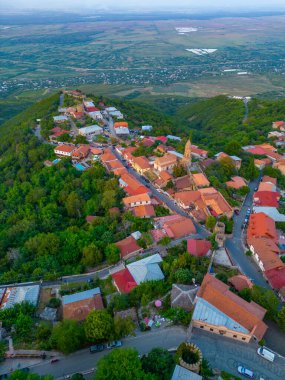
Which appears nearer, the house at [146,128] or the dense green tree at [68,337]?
the dense green tree at [68,337]

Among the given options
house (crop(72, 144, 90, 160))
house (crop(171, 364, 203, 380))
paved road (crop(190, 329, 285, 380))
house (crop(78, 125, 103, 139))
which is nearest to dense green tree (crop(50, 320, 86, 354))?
house (crop(171, 364, 203, 380))

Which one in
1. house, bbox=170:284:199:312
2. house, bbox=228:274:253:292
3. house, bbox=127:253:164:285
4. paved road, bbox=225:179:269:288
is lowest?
paved road, bbox=225:179:269:288

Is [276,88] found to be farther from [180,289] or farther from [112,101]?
[180,289]

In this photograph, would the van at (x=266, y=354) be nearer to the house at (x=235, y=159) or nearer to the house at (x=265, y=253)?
the house at (x=265, y=253)

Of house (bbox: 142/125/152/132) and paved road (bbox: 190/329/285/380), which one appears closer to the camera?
paved road (bbox: 190/329/285/380)

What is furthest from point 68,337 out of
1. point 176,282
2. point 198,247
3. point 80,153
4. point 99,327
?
point 80,153

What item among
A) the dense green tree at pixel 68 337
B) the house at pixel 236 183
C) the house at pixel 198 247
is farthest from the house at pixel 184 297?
the house at pixel 236 183

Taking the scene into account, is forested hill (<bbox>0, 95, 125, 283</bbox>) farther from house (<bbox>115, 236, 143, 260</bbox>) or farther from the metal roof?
the metal roof
